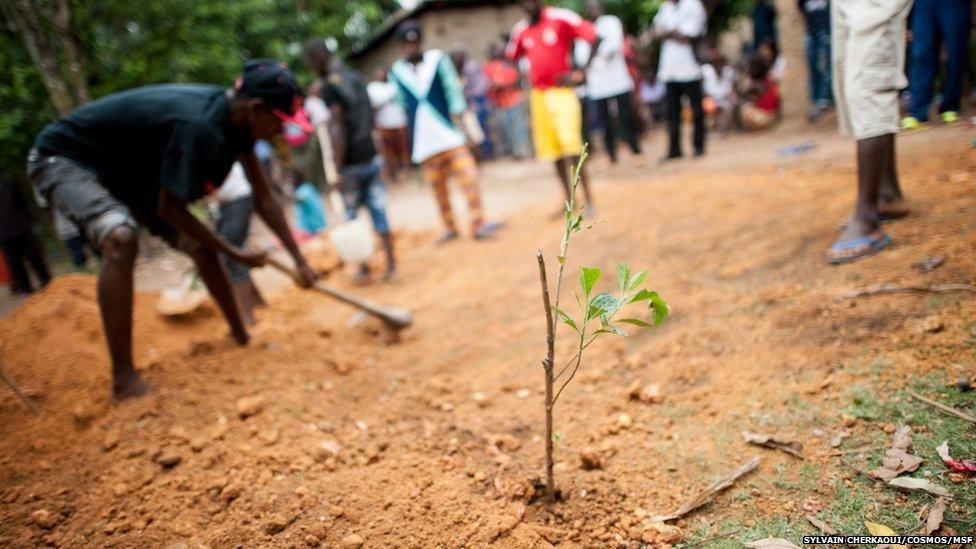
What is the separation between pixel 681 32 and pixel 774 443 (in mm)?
4930

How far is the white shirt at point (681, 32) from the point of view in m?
5.23

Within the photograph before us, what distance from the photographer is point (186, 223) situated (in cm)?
225

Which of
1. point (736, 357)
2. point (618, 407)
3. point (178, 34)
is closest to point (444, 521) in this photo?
point (618, 407)

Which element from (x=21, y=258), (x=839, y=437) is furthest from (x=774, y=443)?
(x=21, y=258)

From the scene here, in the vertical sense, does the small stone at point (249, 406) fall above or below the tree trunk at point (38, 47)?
below

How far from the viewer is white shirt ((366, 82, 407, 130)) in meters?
5.12

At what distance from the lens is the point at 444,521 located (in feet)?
4.39

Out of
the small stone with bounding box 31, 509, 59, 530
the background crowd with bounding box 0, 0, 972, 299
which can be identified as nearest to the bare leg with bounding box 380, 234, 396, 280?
the background crowd with bounding box 0, 0, 972, 299

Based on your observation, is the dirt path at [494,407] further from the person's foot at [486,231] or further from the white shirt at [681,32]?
the white shirt at [681,32]

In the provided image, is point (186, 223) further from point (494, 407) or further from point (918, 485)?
point (918, 485)

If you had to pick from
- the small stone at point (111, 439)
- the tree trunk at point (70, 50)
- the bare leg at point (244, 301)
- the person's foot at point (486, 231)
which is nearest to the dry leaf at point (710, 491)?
the small stone at point (111, 439)

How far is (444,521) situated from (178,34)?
618 cm

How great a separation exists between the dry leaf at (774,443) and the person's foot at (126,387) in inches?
87.3

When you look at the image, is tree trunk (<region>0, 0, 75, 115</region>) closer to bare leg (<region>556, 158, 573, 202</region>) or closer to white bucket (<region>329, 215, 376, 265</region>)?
white bucket (<region>329, 215, 376, 265</region>)
